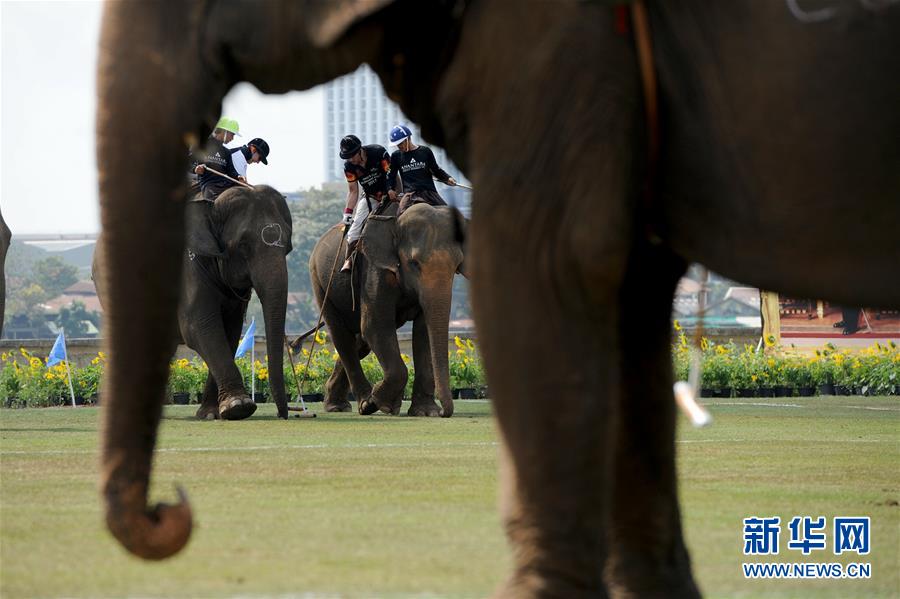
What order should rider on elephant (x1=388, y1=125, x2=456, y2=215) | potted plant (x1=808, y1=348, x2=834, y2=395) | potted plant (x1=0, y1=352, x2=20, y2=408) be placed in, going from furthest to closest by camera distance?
potted plant (x1=808, y1=348, x2=834, y2=395) < potted plant (x1=0, y1=352, x2=20, y2=408) < rider on elephant (x1=388, y1=125, x2=456, y2=215)

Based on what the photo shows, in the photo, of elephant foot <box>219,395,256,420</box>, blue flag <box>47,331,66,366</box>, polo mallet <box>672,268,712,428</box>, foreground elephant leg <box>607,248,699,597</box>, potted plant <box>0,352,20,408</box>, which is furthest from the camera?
potted plant <box>0,352,20,408</box>

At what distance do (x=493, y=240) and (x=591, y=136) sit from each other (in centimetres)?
32

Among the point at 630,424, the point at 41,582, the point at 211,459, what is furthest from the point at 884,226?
the point at 211,459

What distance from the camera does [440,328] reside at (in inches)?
634

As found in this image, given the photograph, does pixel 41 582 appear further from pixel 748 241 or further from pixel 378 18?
pixel 748 241

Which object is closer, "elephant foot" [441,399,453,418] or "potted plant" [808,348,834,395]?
"elephant foot" [441,399,453,418]

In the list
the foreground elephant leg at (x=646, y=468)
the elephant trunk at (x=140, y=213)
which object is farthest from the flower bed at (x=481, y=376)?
the elephant trunk at (x=140, y=213)

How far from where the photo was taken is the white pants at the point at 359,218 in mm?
17375

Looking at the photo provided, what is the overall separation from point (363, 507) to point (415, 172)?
10616 mm

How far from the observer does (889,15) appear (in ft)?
11.9

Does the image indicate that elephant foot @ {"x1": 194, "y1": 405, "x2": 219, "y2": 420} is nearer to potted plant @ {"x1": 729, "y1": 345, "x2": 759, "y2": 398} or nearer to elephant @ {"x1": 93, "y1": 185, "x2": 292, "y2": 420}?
elephant @ {"x1": 93, "y1": 185, "x2": 292, "y2": 420}

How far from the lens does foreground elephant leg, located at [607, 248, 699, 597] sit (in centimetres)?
453

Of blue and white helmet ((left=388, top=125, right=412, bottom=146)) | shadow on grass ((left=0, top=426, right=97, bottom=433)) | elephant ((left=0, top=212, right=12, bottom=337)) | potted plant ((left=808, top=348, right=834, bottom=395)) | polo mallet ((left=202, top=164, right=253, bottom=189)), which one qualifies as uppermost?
blue and white helmet ((left=388, top=125, right=412, bottom=146))

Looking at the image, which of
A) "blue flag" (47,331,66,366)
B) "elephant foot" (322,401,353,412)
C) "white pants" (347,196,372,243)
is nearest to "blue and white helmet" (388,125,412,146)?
"white pants" (347,196,372,243)
